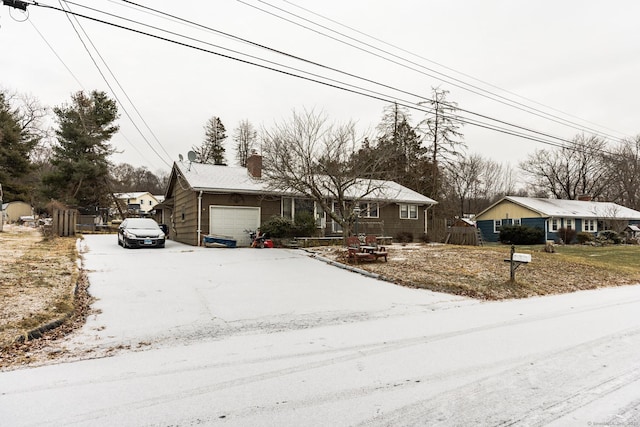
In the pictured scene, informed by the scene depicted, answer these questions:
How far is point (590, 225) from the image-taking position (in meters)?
37.0

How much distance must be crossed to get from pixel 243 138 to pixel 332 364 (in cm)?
4426

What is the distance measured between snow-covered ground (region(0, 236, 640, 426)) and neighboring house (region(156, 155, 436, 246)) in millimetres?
10525

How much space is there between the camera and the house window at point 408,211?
84.6ft

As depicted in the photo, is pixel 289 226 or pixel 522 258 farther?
pixel 289 226

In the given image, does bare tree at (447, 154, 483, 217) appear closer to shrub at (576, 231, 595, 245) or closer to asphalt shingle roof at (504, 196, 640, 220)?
asphalt shingle roof at (504, 196, 640, 220)

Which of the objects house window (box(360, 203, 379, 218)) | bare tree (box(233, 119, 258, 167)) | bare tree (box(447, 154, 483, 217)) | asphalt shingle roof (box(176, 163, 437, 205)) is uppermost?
bare tree (box(233, 119, 258, 167))

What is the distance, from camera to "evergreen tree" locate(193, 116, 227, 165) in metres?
48.8

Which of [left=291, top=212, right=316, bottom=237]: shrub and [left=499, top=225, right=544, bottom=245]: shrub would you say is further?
[left=499, top=225, right=544, bottom=245]: shrub

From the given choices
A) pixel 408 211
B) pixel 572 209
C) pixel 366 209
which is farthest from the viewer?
pixel 572 209

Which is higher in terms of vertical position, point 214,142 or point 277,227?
point 214,142

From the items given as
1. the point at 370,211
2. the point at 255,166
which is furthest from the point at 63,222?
the point at 370,211

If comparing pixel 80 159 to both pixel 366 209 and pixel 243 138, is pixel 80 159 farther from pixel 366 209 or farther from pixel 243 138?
pixel 366 209

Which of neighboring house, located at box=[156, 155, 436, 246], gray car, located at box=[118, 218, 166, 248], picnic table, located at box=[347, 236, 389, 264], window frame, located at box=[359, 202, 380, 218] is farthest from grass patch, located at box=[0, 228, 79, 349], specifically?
window frame, located at box=[359, 202, 380, 218]

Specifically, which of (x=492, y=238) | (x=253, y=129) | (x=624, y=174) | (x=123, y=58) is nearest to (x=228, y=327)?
(x=123, y=58)
